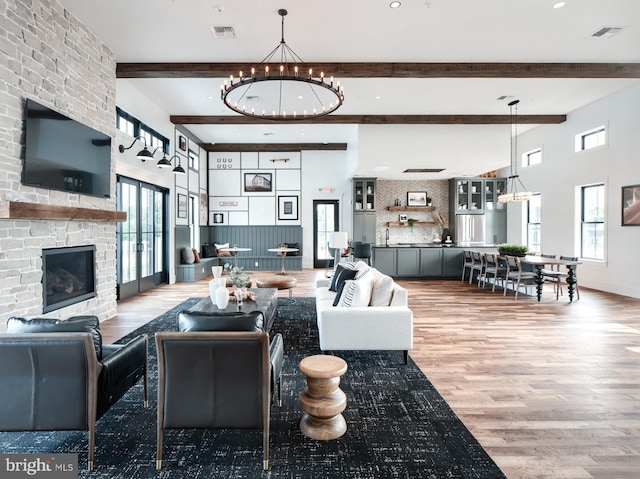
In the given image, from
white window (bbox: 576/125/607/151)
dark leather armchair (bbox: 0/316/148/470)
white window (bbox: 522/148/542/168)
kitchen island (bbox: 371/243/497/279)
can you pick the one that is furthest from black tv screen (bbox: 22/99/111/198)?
white window (bbox: 522/148/542/168)

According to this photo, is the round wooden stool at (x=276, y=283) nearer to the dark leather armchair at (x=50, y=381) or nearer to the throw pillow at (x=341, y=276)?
the throw pillow at (x=341, y=276)

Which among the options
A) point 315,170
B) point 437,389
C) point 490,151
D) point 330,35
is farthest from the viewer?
point 315,170

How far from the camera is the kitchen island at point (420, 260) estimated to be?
9.30 metres

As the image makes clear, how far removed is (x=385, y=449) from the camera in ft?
7.13

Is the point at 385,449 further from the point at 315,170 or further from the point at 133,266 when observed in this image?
the point at 315,170

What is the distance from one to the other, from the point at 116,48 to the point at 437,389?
5927 mm

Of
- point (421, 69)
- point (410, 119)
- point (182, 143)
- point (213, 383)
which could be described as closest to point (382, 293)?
point (213, 383)

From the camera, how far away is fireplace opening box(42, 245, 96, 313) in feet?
12.9

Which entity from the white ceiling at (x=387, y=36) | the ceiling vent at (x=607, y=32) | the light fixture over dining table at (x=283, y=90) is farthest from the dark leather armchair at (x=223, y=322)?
the ceiling vent at (x=607, y=32)

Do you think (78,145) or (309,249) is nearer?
(78,145)

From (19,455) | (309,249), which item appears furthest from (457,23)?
(309,249)

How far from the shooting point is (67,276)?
429 cm

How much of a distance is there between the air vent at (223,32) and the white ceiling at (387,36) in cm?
7

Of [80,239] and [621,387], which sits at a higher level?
[80,239]
